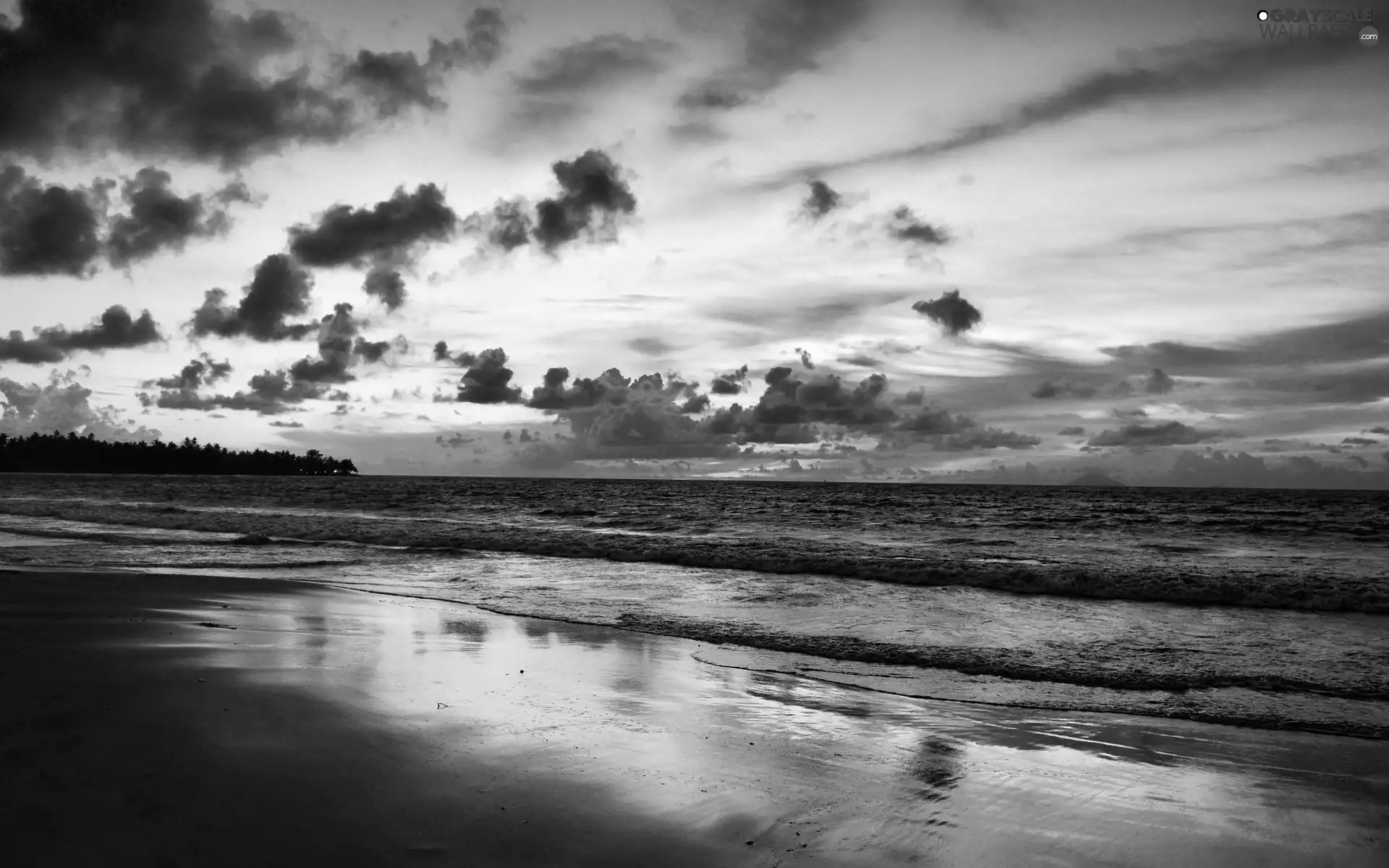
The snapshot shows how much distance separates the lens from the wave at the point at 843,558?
1891cm

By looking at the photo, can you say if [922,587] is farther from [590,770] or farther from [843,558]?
[590,770]

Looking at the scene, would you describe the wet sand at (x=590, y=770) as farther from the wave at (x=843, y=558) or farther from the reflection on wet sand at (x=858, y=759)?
the wave at (x=843, y=558)

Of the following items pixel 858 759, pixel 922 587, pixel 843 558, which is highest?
pixel 858 759

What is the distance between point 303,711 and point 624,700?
2.87m

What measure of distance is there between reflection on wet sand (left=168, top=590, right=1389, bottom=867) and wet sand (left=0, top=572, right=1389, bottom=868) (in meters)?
0.03

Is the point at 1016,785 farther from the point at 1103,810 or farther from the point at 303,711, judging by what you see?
the point at 303,711

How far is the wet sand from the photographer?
466 centimetres

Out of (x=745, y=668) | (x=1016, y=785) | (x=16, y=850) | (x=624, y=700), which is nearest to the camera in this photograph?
(x=16, y=850)

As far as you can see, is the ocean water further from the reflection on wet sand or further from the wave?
the reflection on wet sand

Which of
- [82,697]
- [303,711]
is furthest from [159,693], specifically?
[303,711]

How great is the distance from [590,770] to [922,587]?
49.3ft

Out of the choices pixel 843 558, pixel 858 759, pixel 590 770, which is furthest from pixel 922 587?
pixel 590 770

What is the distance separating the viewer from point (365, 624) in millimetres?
12000

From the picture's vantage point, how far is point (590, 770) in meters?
5.96
